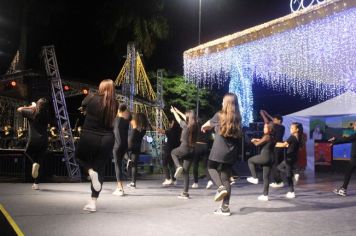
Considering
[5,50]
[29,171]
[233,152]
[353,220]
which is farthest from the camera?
[29,171]

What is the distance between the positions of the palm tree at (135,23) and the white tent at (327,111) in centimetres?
1172

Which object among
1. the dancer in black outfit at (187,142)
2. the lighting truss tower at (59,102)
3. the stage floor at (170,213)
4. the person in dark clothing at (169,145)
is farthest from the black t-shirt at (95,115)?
the lighting truss tower at (59,102)

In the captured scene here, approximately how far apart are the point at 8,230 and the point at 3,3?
3.08 metres

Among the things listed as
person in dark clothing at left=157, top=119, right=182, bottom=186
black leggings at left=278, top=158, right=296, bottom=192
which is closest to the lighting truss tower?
person in dark clothing at left=157, top=119, right=182, bottom=186

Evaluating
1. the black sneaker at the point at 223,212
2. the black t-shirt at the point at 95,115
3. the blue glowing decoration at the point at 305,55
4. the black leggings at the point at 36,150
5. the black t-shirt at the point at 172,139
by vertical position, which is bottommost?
the black sneaker at the point at 223,212

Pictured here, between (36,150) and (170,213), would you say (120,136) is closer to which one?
(36,150)

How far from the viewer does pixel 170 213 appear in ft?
22.7

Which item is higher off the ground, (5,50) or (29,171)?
(5,50)

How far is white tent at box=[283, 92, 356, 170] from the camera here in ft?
56.1

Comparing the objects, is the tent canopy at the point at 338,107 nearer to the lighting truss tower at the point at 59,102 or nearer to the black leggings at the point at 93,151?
the lighting truss tower at the point at 59,102

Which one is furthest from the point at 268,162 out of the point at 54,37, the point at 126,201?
the point at 54,37

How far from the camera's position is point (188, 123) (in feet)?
29.9

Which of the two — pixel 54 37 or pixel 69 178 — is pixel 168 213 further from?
pixel 54 37

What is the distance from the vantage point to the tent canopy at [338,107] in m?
17.0
